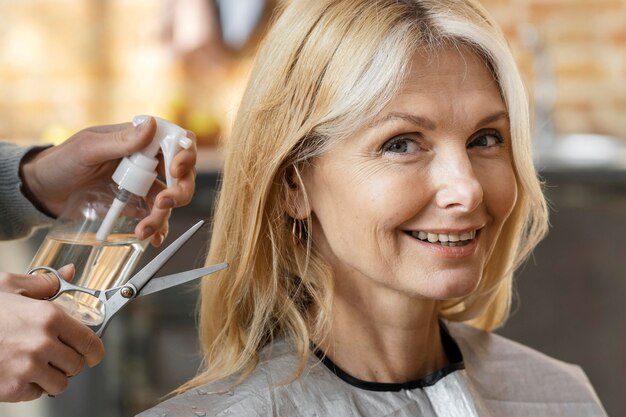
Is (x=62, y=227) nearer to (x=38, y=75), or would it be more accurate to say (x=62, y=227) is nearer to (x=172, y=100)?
(x=172, y=100)

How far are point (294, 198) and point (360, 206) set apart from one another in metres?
0.14

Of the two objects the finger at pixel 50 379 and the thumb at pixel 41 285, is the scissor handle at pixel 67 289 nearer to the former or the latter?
the thumb at pixel 41 285

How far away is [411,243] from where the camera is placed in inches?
53.1

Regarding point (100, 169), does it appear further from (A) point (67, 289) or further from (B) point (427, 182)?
(B) point (427, 182)

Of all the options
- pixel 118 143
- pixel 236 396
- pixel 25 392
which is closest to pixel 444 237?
pixel 236 396

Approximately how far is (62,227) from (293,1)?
468 millimetres

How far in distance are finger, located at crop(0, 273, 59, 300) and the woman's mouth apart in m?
0.48

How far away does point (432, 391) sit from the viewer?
1.50 m

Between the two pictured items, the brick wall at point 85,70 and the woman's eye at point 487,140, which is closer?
the woman's eye at point 487,140

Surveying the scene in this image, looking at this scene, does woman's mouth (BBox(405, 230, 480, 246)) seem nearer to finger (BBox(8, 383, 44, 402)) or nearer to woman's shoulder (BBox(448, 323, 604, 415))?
woman's shoulder (BBox(448, 323, 604, 415))

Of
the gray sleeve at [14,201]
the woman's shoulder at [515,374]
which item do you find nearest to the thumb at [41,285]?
the gray sleeve at [14,201]

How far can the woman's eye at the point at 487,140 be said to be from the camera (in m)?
1.38

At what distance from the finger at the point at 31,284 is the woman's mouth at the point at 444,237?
0.48m

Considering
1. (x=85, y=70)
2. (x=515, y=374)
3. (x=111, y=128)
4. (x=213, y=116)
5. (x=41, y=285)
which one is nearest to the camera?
(x=41, y=285)
